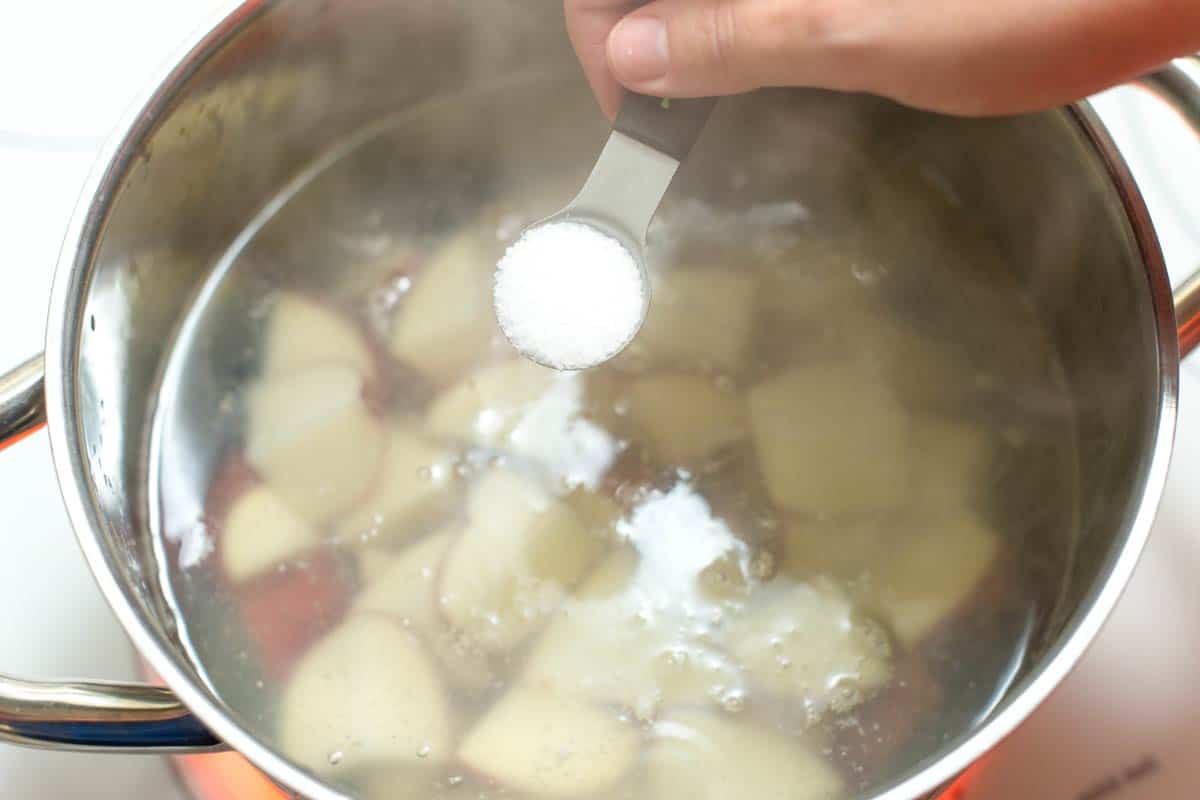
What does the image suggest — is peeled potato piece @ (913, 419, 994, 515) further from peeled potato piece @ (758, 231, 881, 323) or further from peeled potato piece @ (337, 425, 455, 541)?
peeled potato piece @ (337, 425, 455, 541)

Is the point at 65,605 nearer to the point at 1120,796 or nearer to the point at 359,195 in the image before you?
the point at 359,195

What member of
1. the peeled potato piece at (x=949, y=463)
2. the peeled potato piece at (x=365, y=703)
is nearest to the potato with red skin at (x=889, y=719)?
the peeled potato piece at (x=949, y=463)

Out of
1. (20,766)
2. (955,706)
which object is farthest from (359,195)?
(955,706)

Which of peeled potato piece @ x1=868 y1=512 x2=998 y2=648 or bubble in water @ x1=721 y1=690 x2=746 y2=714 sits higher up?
peeled potato piece @ x1=868 y1=512 x2=998 y2=648

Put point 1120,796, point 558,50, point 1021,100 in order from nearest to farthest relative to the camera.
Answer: point 1021,100
point 1120,796
point 558,50

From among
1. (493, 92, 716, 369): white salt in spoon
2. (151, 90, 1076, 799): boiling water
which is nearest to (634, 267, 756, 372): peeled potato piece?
(151, 90, 1076, 799): boiling water
